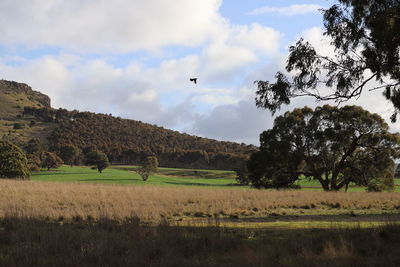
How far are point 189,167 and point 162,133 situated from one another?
32115 millimetres

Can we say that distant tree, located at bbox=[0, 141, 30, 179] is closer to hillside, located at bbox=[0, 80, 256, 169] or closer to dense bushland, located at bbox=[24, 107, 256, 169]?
dense bushland, located at bbox=[24, 107, 256, 169]

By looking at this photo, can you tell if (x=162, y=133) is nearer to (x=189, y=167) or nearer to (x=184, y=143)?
(x=184, y=143)

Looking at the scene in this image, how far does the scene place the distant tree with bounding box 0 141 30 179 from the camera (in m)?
52.6

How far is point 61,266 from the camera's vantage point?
6703 millimetres

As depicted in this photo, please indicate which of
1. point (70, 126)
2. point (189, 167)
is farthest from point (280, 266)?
point (70, 126)

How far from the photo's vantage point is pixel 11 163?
53.1 metres

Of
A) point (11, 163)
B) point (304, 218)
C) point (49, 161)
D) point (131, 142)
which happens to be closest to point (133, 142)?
point (131, 142)

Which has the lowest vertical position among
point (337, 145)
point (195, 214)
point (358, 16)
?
point (195, 214)

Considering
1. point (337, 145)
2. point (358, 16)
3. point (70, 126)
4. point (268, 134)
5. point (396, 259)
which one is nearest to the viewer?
point (396, 259)

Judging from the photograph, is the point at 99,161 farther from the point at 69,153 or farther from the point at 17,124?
the point at 17,124

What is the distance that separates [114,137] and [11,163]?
8795cm

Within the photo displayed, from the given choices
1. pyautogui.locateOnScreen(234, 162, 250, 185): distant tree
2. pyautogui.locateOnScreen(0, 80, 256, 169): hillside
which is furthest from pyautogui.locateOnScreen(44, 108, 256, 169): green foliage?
pyautogui.locateOnScreen(234, 162, 250, 185): distant tree

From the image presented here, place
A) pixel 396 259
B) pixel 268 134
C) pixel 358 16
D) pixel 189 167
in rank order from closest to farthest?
pixel 396 259 < pixel 358 16 < pixel 268 134 < pixel 189 167

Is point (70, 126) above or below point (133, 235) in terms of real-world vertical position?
above
